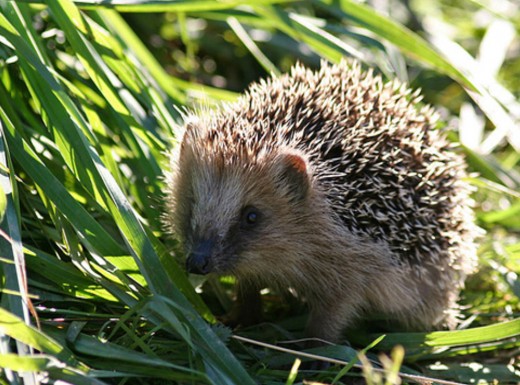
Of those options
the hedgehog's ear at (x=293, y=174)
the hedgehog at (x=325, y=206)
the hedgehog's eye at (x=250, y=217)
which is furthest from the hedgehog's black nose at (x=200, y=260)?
the hedgehog's ear at (x=293, y=174)

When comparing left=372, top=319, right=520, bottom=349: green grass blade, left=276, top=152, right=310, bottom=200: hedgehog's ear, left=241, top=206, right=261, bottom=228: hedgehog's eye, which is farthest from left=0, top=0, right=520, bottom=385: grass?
left=276, top=152, right=310, bottom=200: hedgehog's ear

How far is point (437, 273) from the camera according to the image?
134 inches

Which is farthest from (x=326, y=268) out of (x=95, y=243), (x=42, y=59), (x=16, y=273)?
(x=42, y=59)

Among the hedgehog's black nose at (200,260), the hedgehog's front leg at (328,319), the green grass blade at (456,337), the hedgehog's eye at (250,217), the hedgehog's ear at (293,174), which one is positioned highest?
the hedgehog's ear at (293,174)

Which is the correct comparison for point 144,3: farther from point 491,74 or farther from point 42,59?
point 491,74

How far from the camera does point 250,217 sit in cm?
313

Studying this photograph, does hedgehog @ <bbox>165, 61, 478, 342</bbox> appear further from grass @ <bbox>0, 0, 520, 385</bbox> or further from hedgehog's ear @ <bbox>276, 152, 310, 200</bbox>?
grass @ <bbox>0, 0, 520, 385</bbox>

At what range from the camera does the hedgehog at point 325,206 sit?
311cm

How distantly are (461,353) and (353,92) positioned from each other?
4.07ft

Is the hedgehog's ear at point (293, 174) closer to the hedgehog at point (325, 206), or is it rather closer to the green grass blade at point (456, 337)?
the hedgehog at point (325, 206)

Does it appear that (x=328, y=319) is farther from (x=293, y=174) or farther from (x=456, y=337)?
(x=293, y=174)

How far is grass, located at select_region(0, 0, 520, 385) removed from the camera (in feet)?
8.72

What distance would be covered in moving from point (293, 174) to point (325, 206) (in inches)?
7.6

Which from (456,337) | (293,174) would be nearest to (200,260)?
(293,174)
